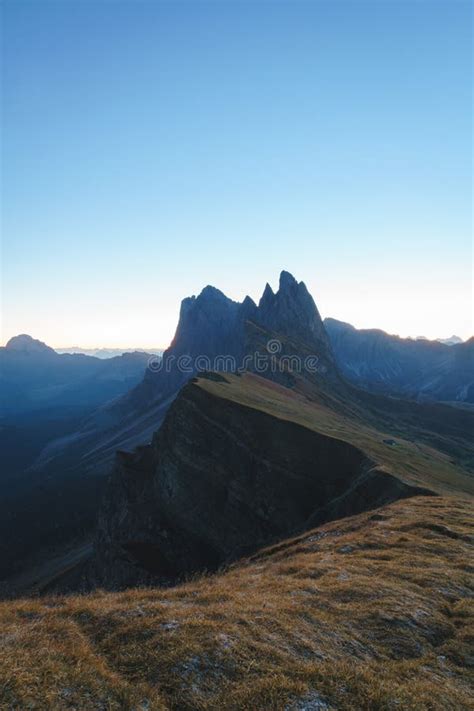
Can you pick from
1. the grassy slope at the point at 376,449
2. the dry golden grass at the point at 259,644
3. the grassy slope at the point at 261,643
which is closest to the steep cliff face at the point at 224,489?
the grassy slope at the point at 376,449

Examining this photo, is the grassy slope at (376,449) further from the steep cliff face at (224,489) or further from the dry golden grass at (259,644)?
the dry golden grass at (259,644)

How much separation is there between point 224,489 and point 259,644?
5135 cm

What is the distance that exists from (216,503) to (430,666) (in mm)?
51966

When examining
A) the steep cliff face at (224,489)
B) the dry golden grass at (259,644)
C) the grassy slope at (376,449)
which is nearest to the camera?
the dry golden grass at (259,644)

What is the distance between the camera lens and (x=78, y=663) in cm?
1143

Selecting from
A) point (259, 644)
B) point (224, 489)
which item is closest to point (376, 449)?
point (224, 489)

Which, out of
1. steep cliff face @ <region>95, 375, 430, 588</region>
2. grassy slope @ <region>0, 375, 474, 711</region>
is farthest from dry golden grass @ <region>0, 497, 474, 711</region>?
steep cliff face @ <region>95, 375, 430, 588</region>

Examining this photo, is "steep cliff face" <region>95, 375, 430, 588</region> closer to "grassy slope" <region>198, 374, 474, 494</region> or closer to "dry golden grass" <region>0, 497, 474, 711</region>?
"grassy slope" <region>198, 374, 474, 494</region>

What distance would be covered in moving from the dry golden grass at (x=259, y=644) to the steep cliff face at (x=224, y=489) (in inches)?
1024

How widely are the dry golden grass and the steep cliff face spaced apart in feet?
85.3

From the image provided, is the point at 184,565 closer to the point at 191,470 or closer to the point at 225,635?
the point at 191,470

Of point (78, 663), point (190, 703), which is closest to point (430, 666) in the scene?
point (190, 703)

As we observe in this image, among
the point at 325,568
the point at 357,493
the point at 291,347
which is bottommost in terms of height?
the point at 357,493

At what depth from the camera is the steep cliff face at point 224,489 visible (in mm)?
53312
